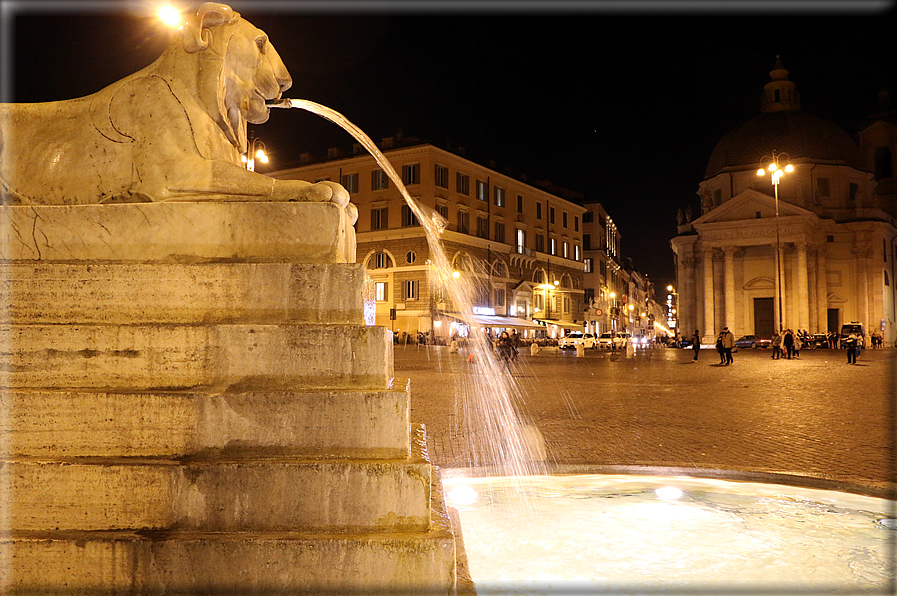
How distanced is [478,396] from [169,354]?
11.5m

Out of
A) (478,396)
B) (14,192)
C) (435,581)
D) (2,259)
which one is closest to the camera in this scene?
(435,581)

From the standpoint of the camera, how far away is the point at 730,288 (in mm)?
51469

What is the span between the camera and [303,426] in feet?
8.64

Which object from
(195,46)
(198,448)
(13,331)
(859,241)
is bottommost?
(198,448)

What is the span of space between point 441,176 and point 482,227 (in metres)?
7.07

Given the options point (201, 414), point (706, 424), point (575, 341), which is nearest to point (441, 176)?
point (575, 341)

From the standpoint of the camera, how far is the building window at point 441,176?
49.8m

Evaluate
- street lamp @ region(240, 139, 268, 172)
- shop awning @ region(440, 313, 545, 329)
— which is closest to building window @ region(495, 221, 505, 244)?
shop awning @ region(440, 313, 545, 329)

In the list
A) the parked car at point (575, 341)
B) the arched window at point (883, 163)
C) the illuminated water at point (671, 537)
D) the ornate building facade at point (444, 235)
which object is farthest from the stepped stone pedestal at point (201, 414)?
the arched window at point (883, 163)

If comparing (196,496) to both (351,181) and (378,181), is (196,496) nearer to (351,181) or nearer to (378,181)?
(378,181)

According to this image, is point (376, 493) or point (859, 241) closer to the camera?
point (376, 493)

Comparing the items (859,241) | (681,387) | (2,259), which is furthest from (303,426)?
(859,241)

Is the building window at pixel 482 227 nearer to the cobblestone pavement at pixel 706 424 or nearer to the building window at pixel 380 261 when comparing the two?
the building window at pixel 380 261

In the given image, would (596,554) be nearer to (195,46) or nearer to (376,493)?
(376,493)
